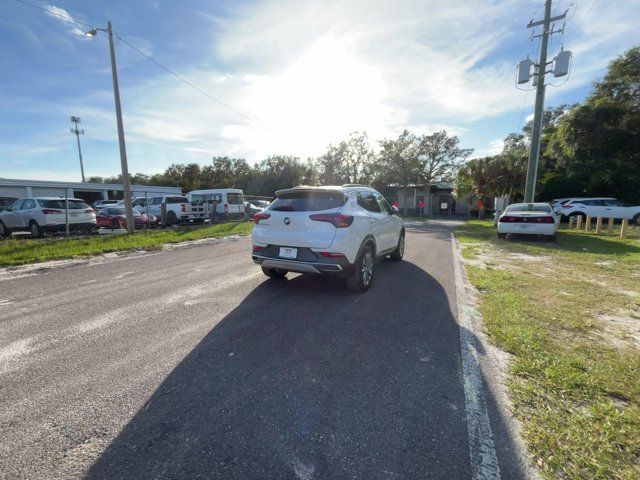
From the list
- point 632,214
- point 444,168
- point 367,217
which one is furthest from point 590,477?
point 444,168

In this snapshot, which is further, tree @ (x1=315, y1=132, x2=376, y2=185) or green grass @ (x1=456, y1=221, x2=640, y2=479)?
tree @ (x1=315, y1=132, x2=376, y2=185)

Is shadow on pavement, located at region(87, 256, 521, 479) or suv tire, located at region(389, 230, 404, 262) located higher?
suv tire, located at region(389, 230, 404, 262)

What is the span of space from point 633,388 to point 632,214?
73.3ft

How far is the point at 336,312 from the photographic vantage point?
13.9 feet

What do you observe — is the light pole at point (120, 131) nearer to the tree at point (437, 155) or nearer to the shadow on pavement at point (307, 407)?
the shadow on pavement at point (307, 407)

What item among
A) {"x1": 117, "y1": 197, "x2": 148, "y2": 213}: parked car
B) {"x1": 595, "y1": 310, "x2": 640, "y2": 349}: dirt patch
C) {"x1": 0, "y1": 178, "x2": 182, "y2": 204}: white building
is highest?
{"x1": 0, "y1": 178, "x2": 182, "y2": 204}: white building

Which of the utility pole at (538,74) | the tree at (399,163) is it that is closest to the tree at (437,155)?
the tree at (399,163)

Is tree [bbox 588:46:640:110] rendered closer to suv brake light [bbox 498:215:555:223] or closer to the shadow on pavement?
suv brake light [bbox 498:215:555:223]

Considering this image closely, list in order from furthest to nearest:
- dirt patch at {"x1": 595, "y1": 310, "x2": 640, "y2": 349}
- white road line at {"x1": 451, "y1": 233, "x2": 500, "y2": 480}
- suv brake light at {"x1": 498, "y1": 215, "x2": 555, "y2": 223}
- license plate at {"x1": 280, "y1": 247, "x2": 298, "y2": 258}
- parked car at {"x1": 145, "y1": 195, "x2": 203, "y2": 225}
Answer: parked car at {"x1": 145, "y1": 195, "x2": 203, "y2": 225}
suv brake light at {"x1": 498, "y1": 215, "x2": 555, "y2": 223}
license plate at {"x1": 280, "y1": 247, "x2": 298, "y2": 258}
dirt patch at {"x1": 595, "y1": 310, "x2": 640, "y2": 349}
white road line at {"x1": 451, "y1": 233, "x2": 500, "y2": 480}

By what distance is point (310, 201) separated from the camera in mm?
4961

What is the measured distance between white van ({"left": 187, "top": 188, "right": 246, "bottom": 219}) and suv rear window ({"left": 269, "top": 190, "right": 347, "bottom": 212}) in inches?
564

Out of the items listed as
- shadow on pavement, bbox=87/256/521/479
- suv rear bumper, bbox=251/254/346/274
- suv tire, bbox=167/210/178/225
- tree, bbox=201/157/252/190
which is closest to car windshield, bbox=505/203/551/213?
shadow on pavement, bbox=87/256/521/479


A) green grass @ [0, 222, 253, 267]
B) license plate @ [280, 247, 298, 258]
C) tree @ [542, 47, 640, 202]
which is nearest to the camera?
license plate @ [280, 247, 298, 258]

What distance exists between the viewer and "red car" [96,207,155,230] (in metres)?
15.8
